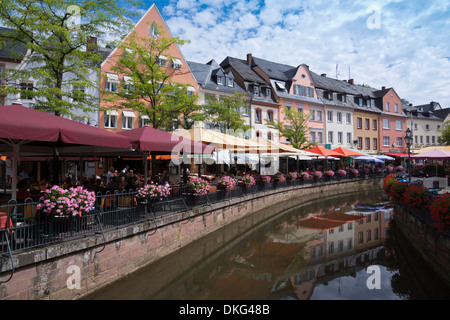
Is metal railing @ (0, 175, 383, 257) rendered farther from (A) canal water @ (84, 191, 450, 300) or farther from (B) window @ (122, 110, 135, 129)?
(B) window @ (122, 110, 135, 129)

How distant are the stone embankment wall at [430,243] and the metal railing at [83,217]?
6927 millimetres

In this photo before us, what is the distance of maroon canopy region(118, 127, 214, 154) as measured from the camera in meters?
7.59

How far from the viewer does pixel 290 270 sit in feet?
25.6

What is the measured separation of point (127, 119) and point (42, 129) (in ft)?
64.6

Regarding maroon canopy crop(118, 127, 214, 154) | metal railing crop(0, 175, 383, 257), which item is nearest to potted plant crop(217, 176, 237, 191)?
metal railing crop(0, 175, 383, 257)

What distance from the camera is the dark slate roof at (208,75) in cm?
2853

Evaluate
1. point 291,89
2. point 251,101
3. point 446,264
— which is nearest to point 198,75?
point 251,101

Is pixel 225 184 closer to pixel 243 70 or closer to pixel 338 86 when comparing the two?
pixel 243 70

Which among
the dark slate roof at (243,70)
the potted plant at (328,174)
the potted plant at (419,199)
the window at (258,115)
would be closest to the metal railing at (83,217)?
the potted plant at (419,199)

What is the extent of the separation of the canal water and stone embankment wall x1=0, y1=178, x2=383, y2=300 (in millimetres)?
286

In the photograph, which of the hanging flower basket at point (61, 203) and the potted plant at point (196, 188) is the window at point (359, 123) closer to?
the potted plant at point (196, 188)

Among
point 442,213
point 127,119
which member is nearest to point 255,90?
point 127,119
